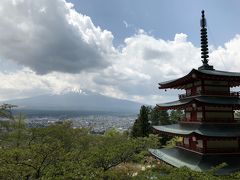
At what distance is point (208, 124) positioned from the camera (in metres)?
20.2

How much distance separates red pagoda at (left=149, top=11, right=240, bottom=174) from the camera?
18.9 meters

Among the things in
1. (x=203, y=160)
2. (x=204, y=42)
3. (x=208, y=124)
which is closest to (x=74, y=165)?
(x=203, y=160)

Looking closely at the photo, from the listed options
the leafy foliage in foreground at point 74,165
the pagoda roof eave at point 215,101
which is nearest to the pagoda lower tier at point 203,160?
the leafy foliage in foreground at point 74,165

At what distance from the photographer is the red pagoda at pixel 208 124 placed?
1891 cm

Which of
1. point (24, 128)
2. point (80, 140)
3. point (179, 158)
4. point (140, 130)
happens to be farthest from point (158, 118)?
point (179, 158)

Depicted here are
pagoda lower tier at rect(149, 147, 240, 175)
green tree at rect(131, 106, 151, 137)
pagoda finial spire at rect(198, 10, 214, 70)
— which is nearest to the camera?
pagoda lower tier at rect(149, 147, 240, 175)

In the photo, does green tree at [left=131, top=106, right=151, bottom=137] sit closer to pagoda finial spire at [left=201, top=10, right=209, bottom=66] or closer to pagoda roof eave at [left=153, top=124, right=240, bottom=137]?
pagoda finial spire at [left=201, top=10, right=209, bottom=66]

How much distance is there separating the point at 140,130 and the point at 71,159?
3836 centimetres

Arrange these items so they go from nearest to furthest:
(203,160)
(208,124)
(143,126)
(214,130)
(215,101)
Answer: (203,160) → (214,130) → (215,101) → (208,124) → (143,126)

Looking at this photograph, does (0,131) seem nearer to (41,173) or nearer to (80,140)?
(80,140)

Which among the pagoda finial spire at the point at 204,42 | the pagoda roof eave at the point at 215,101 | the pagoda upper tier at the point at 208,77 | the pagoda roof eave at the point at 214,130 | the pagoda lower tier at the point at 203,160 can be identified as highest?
the pagoda finial spire at the point at 204,42

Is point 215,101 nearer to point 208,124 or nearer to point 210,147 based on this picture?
point 208,124

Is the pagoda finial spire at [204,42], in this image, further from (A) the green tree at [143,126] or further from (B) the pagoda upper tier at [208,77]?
(A) the green tree at [143,126]

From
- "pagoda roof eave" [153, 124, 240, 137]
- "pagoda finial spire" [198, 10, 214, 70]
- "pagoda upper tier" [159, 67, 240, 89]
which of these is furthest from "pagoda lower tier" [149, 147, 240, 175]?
"pagoda finial spire" [198, 10, 214, 70]
